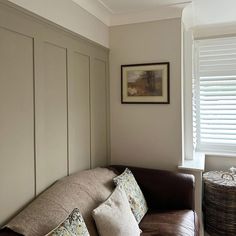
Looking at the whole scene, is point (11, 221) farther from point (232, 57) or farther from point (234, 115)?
point (232, 57)

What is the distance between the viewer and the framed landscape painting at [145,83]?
269 centimetres

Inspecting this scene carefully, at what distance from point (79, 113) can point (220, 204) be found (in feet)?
5.66

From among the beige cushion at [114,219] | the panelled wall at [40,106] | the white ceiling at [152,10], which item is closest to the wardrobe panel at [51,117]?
the panelled wall at [40,106]

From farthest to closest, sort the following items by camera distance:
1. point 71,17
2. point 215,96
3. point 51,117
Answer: point 215,96 → point 71,17 → point 51,117

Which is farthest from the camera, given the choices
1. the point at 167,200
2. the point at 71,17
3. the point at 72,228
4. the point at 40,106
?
the point at 167,200

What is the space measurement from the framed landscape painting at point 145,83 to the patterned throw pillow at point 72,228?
159 cm

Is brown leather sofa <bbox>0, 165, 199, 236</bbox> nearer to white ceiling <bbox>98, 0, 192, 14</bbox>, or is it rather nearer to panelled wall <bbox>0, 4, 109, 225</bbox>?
panelled wall <bbox>0, 4, 109, 225</bbox>

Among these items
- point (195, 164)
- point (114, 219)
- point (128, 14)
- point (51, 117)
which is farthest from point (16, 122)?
point (195, 164)

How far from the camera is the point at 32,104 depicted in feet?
5.86

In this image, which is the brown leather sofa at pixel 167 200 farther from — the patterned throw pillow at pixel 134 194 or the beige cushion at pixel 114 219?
the beige cushion at pixel 114 219

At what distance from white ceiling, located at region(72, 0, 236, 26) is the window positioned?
1.29ft

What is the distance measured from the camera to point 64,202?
1.70 m

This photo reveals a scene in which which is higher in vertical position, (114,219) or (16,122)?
(16,122)

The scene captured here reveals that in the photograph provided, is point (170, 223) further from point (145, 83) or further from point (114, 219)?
point (145, 83)
